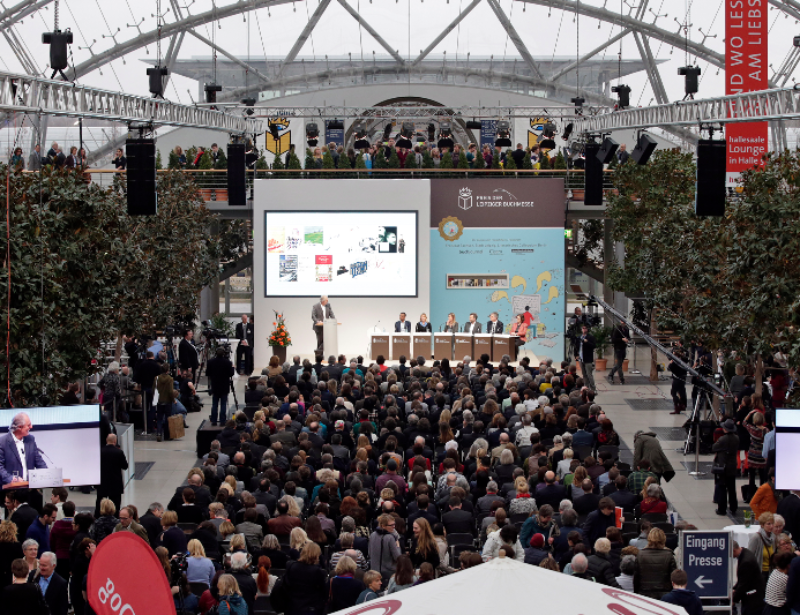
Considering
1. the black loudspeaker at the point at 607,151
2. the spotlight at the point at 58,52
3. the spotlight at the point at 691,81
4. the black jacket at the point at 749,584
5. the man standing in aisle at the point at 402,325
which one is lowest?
the black jacket at the point at 749,584

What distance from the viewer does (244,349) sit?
2422 cm

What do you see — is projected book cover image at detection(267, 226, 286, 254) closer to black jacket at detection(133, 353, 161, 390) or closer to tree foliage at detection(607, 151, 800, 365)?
tree foliage at detection(607, 151, 800, 365)

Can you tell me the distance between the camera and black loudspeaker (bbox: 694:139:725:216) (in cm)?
1477

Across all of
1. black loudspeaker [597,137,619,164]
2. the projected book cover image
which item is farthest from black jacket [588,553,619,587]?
the projected book cover image

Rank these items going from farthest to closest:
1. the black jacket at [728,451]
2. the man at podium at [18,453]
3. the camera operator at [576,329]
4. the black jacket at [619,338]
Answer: the camera operator at [576,329], the black jacket at [619,338], the black jacket at [728,451], the man at podium at [18,453]

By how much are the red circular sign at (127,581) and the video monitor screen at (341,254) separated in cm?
2019

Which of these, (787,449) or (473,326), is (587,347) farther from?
(787,449)

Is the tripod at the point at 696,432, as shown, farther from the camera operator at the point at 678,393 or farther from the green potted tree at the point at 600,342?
the green potted tree at the point at 600,342

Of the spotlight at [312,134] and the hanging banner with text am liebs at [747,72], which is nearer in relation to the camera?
the hanging banner with text am liebs at [747,72]

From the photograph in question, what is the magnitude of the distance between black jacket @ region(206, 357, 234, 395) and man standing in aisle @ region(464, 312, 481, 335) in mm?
7246

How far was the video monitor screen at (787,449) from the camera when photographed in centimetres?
1188

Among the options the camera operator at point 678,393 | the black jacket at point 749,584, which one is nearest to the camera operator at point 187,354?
the camera operator at point 678,393

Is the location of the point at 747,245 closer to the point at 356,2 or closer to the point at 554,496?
the point at 554,496

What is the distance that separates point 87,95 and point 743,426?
10562mm
